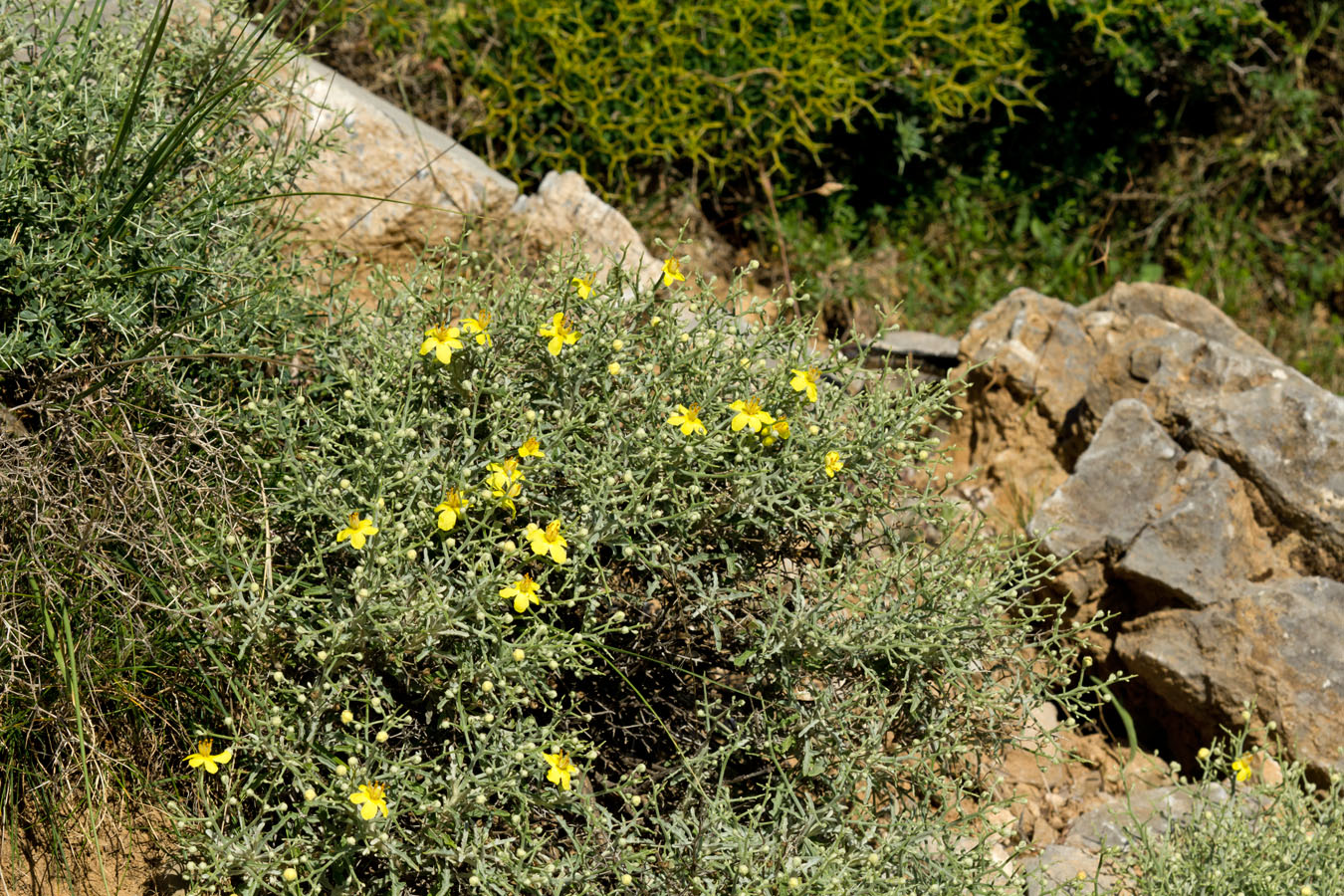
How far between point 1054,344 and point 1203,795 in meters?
1.58

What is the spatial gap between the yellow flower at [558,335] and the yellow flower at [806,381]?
1.51 ft

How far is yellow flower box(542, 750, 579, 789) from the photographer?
2176 mm

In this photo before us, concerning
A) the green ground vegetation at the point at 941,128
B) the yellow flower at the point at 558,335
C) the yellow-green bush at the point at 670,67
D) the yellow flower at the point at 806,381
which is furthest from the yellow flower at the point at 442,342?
the yellow-green bush at the point at 670,67

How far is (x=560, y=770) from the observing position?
2225 millimetres

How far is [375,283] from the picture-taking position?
290 cm

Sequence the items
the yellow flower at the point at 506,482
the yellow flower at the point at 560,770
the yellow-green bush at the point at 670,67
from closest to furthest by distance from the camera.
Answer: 1. the yellow flower at the point at 560,770
2. the yellow flower at the point at 506,482
3. the yellow-green bush at the point at 670,67

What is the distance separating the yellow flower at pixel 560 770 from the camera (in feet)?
7.14

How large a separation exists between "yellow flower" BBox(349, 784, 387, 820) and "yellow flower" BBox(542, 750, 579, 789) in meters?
0.28

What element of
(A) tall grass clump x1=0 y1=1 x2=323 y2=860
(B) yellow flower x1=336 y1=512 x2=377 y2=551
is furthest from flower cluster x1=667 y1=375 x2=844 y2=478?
(A) tall grass clump x1=0 y1=1 x2=323 y2=860

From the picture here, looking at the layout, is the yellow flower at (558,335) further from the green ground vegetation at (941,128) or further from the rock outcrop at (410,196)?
the green ground vegetation at (941,128)

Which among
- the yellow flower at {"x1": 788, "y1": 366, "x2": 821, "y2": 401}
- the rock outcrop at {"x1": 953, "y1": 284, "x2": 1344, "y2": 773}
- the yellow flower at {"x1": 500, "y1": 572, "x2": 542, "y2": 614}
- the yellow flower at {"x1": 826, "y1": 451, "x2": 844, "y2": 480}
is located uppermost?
the yellow flower at {"x1": 788, "y1": 366, "x2": 821, "y2": 401}

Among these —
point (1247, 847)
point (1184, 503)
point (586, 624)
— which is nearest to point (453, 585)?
point (586, 624)

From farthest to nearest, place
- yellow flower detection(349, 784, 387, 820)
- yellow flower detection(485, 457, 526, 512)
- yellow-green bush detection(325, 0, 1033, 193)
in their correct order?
yellow-green bush detection(325, 0, 1033, 193) < yellow flower detection(485, 457, 526, 512) < yellow flower detection(349, 784, 387, 820)

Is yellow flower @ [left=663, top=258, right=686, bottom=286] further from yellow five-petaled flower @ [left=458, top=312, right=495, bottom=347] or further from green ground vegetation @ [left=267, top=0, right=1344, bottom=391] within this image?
green ground vegetation @ [left=267, top=0, right=1344, bottom=391]
